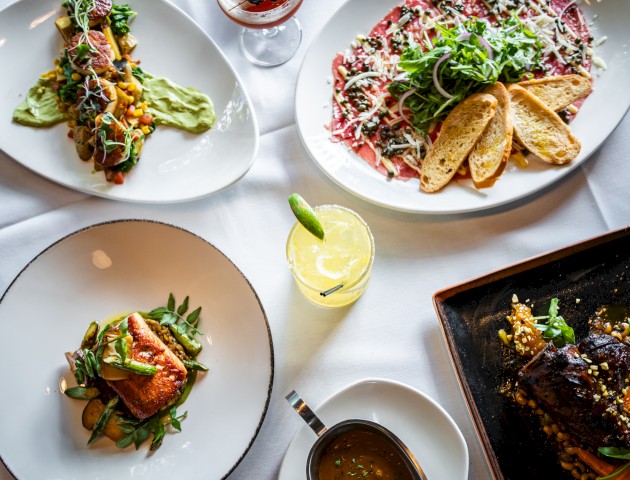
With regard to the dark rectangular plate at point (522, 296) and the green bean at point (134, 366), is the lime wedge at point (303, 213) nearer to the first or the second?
the dark rectangular plate at point (522, 296)

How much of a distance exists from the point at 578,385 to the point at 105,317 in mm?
1615

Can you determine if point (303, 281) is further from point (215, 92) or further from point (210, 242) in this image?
point (215, 92)

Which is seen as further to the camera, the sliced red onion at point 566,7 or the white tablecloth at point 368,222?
the sliced red onion at point 566,7

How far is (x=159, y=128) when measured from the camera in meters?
2.40

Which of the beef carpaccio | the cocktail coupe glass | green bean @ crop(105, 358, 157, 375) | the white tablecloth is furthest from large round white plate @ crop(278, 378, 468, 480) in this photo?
the cocktail coupe glass

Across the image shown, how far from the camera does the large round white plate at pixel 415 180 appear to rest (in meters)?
2.27

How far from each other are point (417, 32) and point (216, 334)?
4.64ft

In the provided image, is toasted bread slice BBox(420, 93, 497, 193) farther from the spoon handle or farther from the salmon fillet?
the salmon fillet

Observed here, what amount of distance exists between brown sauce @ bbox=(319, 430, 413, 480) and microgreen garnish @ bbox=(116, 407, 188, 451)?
0.52m

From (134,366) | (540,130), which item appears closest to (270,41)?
(540,130)

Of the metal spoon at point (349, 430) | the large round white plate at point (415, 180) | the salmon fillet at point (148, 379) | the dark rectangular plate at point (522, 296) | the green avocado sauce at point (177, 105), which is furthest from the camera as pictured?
the green avocado sauce at point (177, 105)

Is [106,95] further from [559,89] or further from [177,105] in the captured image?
[559,89]

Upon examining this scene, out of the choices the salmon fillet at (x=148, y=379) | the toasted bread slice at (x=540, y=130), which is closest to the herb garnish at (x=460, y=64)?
Answer: the toasted bread slice at (x=540, y=130)

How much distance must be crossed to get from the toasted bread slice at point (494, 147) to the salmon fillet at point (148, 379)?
125 cm
